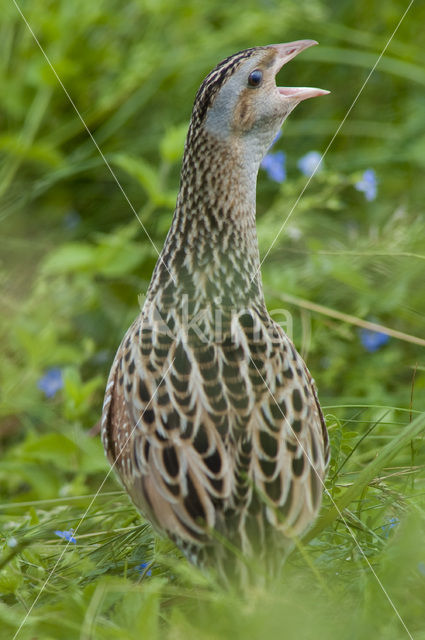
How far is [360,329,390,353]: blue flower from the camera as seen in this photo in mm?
3848

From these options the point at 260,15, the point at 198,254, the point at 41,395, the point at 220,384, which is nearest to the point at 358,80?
the point at 260,15

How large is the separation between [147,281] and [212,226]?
1702mm

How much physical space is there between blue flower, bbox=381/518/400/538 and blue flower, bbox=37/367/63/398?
5.90ft

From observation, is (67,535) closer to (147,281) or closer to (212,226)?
(212,226)

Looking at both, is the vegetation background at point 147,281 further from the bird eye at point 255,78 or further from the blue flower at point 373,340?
the bird eye at point 255,78

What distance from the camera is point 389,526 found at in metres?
2.54

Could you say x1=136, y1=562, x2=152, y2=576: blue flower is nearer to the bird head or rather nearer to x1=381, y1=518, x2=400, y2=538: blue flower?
x1=381, y1=518, x2=400, y2=538: blue flower

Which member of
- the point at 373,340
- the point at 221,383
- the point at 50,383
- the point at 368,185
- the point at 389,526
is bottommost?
the point at 389,526

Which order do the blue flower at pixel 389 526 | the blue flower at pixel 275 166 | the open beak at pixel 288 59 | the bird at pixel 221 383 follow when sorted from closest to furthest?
the bird at pixel 221 383, the blue flower at pixel 389 526, the open beak at pixel 288 59, the blue flower at pixel 275 166

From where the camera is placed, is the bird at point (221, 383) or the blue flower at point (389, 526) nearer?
the bird at point (221, 383)

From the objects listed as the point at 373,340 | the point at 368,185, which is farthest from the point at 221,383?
the point at 368,185

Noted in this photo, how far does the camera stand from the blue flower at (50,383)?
3.92 metres

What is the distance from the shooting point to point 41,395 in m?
4.03

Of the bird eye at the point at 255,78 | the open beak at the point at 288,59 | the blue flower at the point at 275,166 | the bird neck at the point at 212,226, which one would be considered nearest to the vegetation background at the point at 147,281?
the blue flower at the point at 275,166
